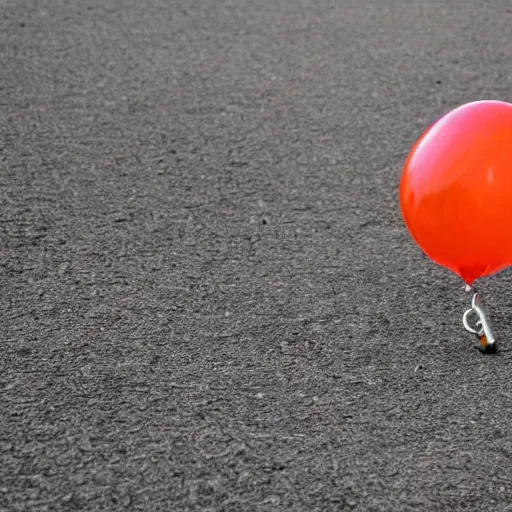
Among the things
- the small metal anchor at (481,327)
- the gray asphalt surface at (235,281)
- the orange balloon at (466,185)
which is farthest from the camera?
the small metal anchor at (481,327)

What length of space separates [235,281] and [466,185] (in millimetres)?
1124

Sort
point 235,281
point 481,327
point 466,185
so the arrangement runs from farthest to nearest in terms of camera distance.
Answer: point 235,281
point 481,327
point 466,185

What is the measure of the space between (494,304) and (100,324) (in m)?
1.48

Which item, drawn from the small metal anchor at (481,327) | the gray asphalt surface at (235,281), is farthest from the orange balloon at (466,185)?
the gray asphalt surface at (235,281)

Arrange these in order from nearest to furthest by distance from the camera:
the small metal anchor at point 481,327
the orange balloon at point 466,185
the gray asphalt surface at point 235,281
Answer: the gray asphalt surface at point 235,281 < the orange balloon at point 466,185 < the small metal anchor at point 481,327

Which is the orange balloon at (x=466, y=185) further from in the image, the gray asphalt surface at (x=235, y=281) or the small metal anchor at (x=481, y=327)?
the gray asphalt surface at (x=235, y=281)

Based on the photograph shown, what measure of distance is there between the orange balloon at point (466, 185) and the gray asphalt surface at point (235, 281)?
1.47 ft

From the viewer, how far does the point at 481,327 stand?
350 centimetres

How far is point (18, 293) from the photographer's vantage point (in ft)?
12.5

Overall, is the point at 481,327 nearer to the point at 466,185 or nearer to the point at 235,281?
the point at 466,185

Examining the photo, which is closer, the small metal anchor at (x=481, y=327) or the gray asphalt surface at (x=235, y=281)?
the gray asphalt surface at (x=235, y=281)

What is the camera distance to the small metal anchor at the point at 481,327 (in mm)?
3447

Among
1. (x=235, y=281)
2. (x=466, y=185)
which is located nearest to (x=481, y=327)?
(x=466, y=185)

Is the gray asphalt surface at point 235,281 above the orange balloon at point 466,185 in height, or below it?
below
